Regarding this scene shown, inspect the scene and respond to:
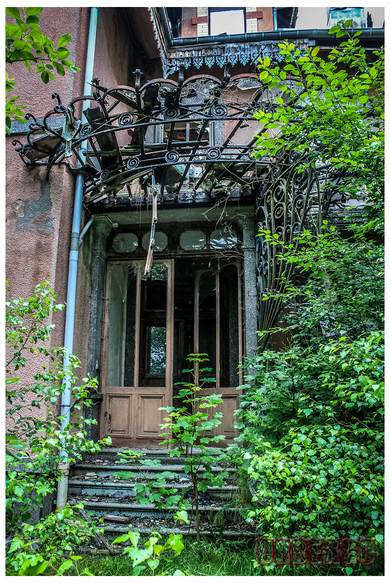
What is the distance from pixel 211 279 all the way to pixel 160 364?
7.50ft

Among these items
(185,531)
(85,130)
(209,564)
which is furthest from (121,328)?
(209,564)

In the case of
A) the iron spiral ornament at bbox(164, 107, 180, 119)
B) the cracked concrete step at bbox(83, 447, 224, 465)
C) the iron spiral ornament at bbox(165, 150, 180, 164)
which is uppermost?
the iron spiral ornament at bbox(164, 107, 180, 119)

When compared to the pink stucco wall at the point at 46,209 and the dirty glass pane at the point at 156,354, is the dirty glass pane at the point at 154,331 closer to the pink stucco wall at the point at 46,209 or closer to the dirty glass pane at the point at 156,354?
the dirty glass pane at the point at 156,354

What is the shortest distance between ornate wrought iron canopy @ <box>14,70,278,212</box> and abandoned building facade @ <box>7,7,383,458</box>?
22mm

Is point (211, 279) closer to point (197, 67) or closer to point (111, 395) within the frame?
point (111, 395)

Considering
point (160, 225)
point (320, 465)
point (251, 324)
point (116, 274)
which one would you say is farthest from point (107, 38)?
point (320, 465)

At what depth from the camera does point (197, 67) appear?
7938 mm

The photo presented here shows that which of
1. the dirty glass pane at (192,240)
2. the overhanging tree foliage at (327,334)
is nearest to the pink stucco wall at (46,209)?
the dirty glass pane at (192,240)

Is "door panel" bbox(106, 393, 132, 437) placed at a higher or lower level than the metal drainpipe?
lower

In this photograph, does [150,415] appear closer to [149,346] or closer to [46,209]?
[149,346]

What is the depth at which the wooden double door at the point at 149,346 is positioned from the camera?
6.01m

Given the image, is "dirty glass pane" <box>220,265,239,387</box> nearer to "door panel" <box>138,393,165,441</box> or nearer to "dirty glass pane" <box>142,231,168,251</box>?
"dirty glass pane" <box>142,231,168,251</box>

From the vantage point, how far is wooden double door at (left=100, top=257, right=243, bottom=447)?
6.01 m

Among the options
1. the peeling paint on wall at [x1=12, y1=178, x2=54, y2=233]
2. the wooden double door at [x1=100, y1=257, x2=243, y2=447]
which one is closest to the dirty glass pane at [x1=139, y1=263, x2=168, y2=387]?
the wooden double door at [x1=100, y1=257, x2=243, y2=447]
